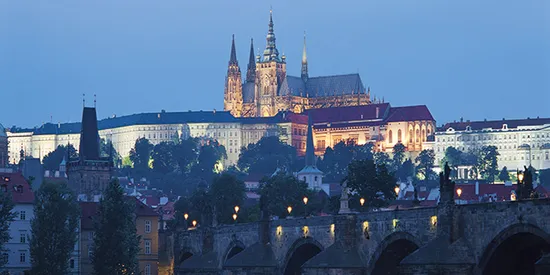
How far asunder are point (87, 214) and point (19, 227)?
29.5 ft

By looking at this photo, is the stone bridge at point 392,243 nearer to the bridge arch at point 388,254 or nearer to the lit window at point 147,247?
the bridge arch at point 388,254

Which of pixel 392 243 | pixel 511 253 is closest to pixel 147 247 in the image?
pixel 392 243

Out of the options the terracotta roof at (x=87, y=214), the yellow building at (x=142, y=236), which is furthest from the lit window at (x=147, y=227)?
the terracotta roof at (x=87, y=214)

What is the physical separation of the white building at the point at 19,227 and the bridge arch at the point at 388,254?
40.3 meters

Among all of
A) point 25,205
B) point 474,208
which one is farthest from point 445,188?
point 25,205

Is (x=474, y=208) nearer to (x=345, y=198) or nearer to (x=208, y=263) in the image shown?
(x=345, y=198)

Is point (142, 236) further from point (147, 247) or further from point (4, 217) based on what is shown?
point (4, 217)

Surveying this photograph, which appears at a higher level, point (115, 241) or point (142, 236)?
point (115, 241)

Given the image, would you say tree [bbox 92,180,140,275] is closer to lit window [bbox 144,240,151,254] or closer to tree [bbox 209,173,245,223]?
lit window [bbox 144,240,151,254]

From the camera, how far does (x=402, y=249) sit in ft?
262

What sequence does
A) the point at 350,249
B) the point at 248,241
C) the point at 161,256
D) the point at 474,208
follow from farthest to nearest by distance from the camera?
the point at 161,256
the point at 248,241
the point at 350,249
the point at 474,208

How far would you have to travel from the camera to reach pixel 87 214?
124 m

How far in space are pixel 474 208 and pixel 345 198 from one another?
53.9ft

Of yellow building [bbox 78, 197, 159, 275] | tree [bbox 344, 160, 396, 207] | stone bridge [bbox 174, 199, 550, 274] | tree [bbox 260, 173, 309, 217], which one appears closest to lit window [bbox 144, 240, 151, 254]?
yellow building [bbox 78, 197, 159, 275]
